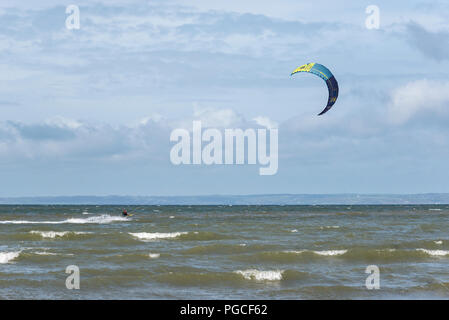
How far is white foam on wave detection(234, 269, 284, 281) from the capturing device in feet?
61.2

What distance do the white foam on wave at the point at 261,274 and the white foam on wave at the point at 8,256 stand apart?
9.65m

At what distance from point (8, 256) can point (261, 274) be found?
10988 millimetres

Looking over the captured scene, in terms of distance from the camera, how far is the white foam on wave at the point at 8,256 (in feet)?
73.9

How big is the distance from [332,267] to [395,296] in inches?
207

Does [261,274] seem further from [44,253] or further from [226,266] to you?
[44,253]

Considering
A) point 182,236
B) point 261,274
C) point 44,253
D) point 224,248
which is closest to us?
point 261,274

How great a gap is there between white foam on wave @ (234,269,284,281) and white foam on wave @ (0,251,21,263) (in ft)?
31.6

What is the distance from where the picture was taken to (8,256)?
23203 mm

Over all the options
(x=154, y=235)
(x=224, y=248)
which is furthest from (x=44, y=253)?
(x=154, y=235)

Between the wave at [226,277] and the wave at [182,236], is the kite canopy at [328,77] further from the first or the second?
the wave at [226,277]
